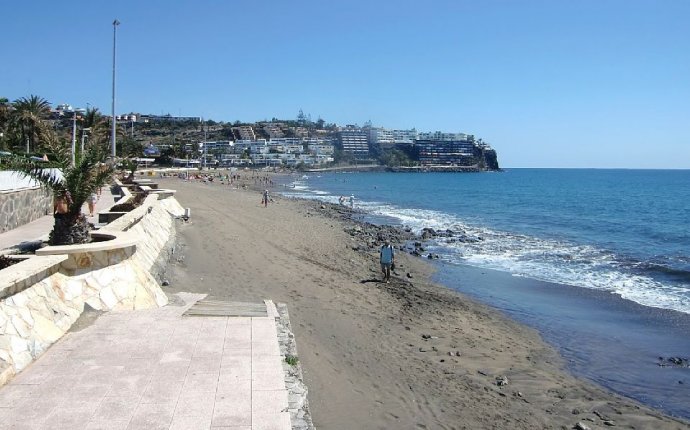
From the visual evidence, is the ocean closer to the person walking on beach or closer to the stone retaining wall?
the person walking on beach

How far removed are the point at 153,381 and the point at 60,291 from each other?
8.69 ft

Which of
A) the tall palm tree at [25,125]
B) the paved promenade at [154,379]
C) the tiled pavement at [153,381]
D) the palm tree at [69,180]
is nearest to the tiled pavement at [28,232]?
the palm tree at [69,180]

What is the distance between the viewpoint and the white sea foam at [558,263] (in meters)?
17.1

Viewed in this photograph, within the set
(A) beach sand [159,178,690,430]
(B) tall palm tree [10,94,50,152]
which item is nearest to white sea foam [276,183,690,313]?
(A) beach sand [159,178,690,430]

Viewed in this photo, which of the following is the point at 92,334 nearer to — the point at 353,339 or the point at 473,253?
the point at 353,339

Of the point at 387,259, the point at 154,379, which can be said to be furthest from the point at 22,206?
the point at 154,379

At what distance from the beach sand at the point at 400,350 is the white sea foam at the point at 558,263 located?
4.12 meters

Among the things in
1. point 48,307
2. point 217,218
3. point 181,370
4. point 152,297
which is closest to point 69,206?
point 152,297

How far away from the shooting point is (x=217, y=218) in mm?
26859

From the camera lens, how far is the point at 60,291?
732 centimetres

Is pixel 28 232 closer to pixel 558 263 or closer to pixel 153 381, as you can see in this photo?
pixel 153 381

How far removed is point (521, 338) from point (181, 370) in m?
8.43

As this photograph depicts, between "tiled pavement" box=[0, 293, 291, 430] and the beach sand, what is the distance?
4.17 ft

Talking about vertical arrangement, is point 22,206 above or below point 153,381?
above
